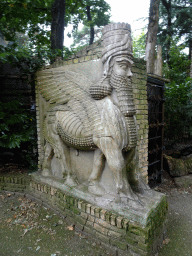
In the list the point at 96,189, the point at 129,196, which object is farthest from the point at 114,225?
the point at 96,189

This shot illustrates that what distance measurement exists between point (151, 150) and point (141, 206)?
2454 millimetres

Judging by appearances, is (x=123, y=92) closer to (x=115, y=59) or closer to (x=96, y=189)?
(x=115, y=59)

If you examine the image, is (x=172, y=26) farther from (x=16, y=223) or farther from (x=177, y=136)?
(x=16, y=223)

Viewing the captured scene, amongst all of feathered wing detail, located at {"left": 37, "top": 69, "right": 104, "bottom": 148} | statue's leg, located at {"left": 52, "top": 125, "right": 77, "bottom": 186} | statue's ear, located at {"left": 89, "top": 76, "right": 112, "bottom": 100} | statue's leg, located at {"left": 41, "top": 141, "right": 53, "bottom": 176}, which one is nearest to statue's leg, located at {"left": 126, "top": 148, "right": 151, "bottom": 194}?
feathered wing detail, located at {"left": 37, "top": 69, "right": 104, "bottom": 148}

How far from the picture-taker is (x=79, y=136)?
261 centimetres

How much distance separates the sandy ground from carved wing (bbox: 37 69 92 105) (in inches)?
76.8

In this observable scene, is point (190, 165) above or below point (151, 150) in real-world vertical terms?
below

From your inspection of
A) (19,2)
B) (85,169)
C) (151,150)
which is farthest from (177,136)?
(19,2)

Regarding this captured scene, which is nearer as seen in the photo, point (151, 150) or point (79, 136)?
point (79, 136)

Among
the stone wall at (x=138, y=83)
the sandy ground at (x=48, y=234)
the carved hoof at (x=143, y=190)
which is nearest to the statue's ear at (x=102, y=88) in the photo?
the stone wall at (x=138, y=83)

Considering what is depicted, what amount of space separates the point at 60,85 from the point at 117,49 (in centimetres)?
118

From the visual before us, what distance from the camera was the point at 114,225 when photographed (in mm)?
2230

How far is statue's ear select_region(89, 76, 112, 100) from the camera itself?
239cm

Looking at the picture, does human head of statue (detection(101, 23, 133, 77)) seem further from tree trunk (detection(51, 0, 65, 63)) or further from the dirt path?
tree trunk (detection(51, 0, 65, 63))
